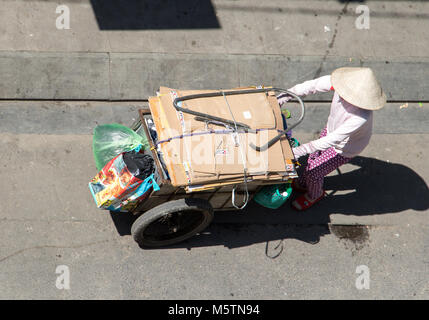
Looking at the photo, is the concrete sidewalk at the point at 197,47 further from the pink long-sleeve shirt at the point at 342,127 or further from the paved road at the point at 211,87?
the pink long-sleeve shirt at the point at 342,127

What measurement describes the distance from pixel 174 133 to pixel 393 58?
4.28 m

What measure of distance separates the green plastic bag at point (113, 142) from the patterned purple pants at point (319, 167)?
5.89 ft

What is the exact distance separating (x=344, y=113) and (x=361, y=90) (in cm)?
30

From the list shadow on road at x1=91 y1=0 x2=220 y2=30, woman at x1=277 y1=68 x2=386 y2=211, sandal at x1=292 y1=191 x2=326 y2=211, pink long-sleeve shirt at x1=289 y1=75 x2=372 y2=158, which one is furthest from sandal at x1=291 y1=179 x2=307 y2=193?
shadow on road at x1=91 y1=0 x2=220 y2=30

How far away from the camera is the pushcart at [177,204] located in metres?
4.31

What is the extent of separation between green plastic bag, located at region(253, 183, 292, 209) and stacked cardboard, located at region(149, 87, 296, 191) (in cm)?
35

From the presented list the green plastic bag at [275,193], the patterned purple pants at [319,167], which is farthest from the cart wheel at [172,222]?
the patterned purple pants at [319,167]

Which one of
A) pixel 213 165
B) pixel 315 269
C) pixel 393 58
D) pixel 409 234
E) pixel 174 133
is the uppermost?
pixel 393 58

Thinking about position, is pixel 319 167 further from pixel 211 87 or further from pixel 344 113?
pixel 211 87

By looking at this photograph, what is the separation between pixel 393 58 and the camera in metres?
6.96

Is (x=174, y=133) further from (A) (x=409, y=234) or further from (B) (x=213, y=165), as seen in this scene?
(A) (x=409, y=234)

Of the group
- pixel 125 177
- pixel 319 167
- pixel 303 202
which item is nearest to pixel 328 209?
pixel 303 202

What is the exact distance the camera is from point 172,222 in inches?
196

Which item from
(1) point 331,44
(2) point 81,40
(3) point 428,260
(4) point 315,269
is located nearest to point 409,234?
(3) point 428,260
